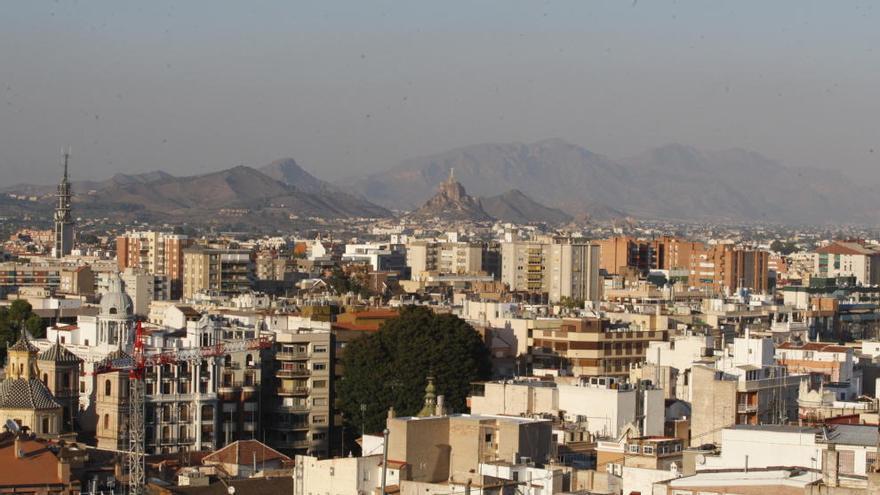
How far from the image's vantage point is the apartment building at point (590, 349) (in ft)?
169

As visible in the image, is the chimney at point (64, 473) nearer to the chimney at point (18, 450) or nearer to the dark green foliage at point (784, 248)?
the chimney at point (18, 450)

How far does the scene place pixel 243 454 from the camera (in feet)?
116

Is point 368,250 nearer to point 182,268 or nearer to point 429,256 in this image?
point 429,256

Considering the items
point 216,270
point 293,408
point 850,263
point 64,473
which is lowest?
point 64,473

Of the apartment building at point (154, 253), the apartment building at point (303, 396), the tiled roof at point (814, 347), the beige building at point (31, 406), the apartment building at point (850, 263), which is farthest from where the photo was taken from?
the apartment building at point (850, 263)

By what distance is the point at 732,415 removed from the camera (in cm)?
3303

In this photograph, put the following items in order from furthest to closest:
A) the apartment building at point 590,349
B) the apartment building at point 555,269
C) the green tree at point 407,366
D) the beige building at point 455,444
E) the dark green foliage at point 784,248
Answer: the dark green foliage at point 784,248 → the apartment building at point 555,269 → the apartment building at point 590,349 → the green tree at point 407,366 → the beige building at point 455,444

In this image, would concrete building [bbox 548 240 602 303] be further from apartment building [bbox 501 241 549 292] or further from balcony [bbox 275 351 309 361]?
balcony [bbox 275 351 309 361]

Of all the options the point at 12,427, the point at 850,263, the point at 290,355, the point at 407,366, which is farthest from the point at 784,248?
the point at 12,427

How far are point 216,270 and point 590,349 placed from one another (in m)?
50.7

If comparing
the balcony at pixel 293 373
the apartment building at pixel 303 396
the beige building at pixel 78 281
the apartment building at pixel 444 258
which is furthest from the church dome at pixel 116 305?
the apartment building at pixel 444 258

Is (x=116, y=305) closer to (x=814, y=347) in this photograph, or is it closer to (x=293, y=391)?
(x=293, y=391)

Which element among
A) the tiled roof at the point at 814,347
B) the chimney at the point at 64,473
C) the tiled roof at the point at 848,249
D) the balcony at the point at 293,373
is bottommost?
the chimney at the point at 64,473

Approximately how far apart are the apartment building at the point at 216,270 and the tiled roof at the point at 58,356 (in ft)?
171
